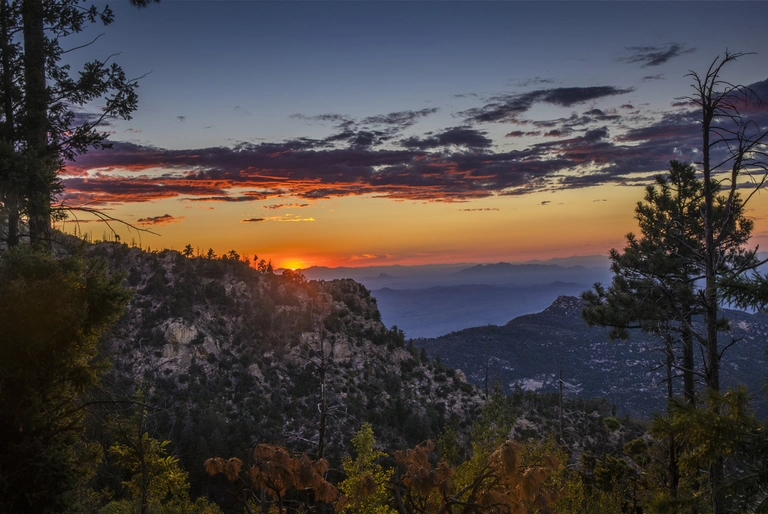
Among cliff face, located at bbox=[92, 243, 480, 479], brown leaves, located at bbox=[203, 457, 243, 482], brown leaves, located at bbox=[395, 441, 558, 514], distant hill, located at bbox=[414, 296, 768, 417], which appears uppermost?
brown leaves, located at bbox=[395, 441, 558, 514]

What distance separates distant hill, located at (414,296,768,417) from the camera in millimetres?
87625

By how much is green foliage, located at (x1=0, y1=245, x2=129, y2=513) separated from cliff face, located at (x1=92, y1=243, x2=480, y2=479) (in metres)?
34.5

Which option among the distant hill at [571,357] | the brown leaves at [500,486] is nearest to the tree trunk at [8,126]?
the brown leaves at [500,486]

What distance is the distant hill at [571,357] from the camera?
8762cm

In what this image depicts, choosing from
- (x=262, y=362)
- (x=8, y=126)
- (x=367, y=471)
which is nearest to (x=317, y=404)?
(x=367, y=471)

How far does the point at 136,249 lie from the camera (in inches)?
2847

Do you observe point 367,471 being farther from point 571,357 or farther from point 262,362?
point 571,357

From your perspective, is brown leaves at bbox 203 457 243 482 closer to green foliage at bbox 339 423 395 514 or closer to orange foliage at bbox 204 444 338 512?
orange foliage at bbox 204 444 338 512

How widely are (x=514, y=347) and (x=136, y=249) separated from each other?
87346 millimetres

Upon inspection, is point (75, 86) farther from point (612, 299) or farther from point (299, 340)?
point (299, 340)

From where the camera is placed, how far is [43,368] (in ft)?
25.5

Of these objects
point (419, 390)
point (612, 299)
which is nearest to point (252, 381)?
point (419, 390)

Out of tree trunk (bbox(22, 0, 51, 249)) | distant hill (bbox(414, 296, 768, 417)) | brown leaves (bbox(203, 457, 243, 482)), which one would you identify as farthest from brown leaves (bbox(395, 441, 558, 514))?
distant hill (bbox(414, 296, 768, 417))

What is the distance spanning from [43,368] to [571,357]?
394 ft
